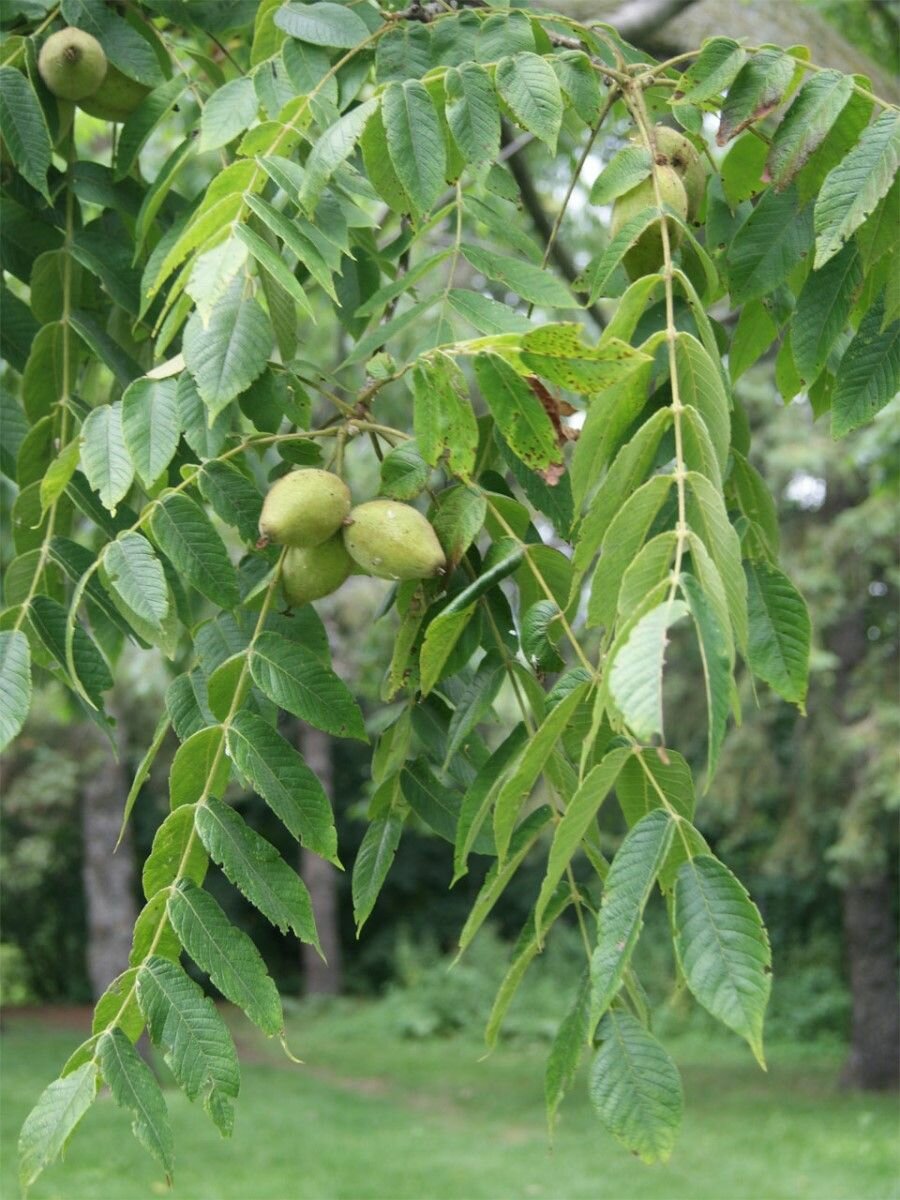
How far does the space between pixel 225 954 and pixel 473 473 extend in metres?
0.62

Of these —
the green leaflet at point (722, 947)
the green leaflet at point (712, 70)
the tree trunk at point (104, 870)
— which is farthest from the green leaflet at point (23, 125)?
the tree trunk at point (104, 870)

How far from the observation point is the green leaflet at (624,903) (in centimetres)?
99

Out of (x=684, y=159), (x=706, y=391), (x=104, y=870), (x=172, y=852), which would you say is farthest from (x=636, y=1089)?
(x=104, y=870)

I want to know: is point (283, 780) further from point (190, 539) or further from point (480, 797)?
point (190, 539)

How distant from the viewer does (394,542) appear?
1381 millimetres

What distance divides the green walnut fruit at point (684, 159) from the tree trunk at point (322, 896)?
14.7 metres

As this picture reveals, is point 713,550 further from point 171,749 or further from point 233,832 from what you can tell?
point 171,749

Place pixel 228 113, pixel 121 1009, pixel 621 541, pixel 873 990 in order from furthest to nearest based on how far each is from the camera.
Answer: pixel 873 990
pixel 228 113
pixel 121 1009
pixel 621 541

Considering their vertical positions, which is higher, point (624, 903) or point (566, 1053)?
point (624, 903)

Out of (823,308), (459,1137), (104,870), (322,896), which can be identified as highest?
(823,308)

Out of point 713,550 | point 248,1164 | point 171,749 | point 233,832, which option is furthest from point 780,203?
point 171,749

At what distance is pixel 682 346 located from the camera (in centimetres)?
120

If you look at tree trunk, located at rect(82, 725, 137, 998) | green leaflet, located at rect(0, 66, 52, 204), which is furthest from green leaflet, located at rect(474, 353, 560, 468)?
tree trunk, located at rect(82, 725, 137, 998)

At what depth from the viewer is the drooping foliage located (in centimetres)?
111
